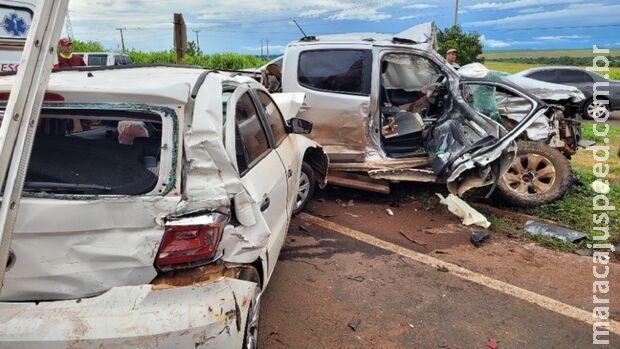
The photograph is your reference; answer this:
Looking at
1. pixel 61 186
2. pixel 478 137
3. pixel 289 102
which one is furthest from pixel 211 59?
pixel 61 186

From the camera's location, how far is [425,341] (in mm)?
3109

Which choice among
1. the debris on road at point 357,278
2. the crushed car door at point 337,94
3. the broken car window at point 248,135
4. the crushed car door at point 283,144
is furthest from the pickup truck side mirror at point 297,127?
the crushed car door at point 337,94

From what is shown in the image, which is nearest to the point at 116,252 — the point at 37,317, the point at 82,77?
the point at 37,317

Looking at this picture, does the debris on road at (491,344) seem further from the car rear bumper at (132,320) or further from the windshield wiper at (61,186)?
the windshield wiper at (61,186)

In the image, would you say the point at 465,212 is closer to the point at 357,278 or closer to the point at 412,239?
the point at 412,239

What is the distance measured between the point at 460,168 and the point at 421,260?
53.1 inches

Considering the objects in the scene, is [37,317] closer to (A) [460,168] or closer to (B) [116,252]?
(B) [116,252]

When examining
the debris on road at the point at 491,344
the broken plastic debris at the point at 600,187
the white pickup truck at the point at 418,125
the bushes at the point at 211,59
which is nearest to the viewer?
the debris on road at the point at 491,344

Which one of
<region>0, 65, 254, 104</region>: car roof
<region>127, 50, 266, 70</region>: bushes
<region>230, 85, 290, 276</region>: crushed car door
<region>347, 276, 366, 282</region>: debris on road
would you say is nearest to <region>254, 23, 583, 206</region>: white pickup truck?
<region>347, 276, 366, 282</region>: debris on road

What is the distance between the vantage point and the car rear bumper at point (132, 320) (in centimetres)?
188

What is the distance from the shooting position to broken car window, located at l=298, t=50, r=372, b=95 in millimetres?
5812

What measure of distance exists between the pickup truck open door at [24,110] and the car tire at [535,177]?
483 cm

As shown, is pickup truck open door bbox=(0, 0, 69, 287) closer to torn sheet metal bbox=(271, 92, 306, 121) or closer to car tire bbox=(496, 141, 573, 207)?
torn sheet metal bbox=(271, 92, 306, 121)

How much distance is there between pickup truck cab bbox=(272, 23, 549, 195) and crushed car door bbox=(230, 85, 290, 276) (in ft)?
7.72
